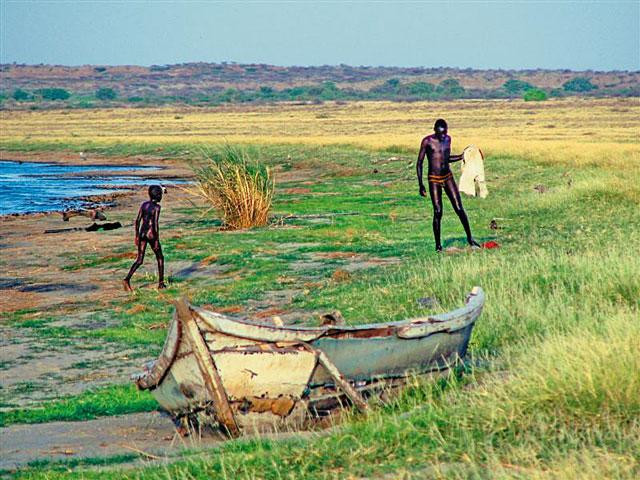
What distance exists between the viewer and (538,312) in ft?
37.4

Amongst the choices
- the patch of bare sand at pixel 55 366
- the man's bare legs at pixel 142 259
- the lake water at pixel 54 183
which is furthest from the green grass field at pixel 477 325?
the lake water at pixel 54 183

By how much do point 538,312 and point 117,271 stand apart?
984cm

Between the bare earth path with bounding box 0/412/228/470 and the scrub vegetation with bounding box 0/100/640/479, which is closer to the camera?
the scrub vegetation with bounding box 0/100/640/479

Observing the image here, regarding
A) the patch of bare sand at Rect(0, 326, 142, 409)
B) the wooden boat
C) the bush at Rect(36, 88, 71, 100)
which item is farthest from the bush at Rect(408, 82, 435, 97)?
the wooden boat

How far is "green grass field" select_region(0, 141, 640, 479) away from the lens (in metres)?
7.43

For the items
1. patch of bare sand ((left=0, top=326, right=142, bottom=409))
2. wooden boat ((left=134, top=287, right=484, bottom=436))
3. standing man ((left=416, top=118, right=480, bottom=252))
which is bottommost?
patch of bare sand ((left=0, top=326, right=142, bottom=409))

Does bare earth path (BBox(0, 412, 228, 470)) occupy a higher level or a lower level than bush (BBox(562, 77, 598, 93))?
higher

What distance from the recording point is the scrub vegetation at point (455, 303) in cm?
748

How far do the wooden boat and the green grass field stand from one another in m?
0.33

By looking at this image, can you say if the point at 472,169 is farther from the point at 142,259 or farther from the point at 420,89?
the point at 420,89

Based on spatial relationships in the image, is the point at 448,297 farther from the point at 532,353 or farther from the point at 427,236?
the point at 427,236

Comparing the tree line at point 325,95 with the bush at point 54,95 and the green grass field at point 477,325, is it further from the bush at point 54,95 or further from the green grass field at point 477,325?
the green grass field at point 477,325

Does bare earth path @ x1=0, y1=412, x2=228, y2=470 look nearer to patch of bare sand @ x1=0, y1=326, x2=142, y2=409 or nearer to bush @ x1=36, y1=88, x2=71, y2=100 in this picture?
patch of bare sand @ x1=0, y1=326, x2=142, y2=409

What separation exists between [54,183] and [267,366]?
3719cm
